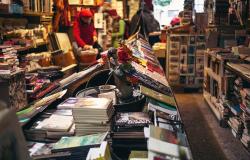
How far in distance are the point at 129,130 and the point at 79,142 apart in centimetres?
27

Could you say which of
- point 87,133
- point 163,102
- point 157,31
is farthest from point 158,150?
point 157,31

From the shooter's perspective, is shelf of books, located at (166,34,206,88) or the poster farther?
the poster

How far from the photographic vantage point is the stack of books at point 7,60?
383 centimetres

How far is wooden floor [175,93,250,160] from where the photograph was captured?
3.76 metres

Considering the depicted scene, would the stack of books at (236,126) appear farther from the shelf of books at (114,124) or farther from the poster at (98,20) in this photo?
the poster at (98,20)

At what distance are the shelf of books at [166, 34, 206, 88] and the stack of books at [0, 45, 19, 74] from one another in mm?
3540

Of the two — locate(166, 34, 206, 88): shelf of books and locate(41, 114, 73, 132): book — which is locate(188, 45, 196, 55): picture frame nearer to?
locate(166, 34, 206, 88): shelf of books

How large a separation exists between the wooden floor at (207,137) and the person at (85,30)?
2.82 meters

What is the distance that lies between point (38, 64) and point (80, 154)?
4.03 meters

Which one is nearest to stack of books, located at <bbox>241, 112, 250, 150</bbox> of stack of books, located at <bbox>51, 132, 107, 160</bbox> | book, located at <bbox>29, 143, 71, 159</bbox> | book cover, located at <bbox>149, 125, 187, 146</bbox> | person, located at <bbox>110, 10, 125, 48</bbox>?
book cover, located at <bbox>149, 125, 187, 146</bbox>

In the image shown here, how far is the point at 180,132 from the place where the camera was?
156cm

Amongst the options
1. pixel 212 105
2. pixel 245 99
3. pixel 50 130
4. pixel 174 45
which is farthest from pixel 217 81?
pixel 50 130

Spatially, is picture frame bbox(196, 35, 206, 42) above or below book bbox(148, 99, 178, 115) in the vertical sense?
above

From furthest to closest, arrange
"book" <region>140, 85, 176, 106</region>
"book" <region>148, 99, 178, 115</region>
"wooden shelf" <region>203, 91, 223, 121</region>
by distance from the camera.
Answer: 1. "wooden shelf" <region>203, 91, 223, 121</region>
2. "book" <region>140, 85, 176, 106</region>
3. "book" <region>148, 99, 178, 115</region>
